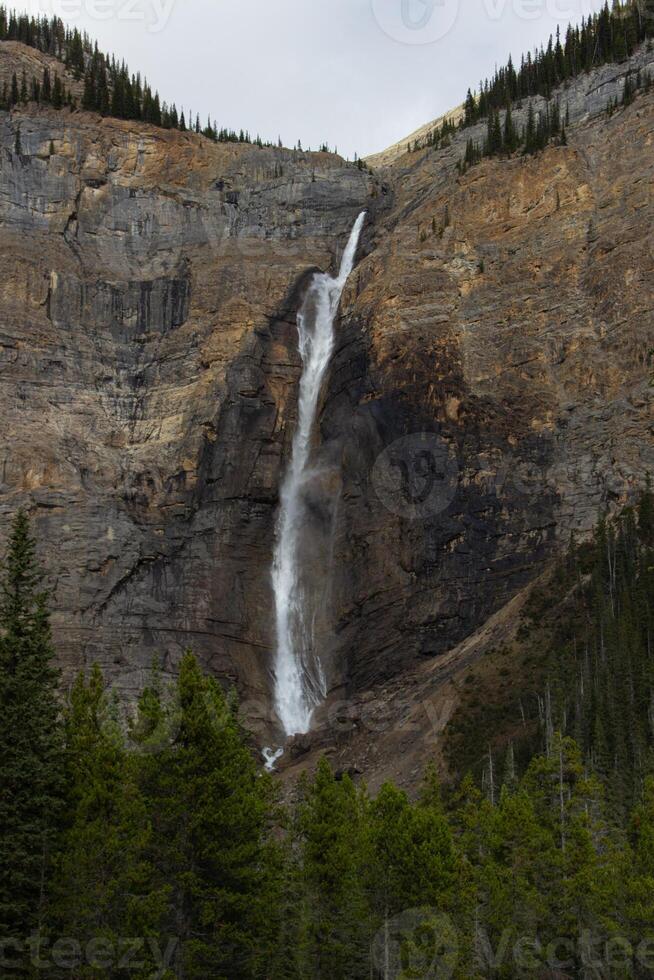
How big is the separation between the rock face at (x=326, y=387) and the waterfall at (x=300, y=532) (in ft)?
3.22

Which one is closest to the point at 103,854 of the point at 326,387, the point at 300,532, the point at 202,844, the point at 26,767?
the point at 202,844

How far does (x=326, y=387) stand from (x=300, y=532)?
12413mm

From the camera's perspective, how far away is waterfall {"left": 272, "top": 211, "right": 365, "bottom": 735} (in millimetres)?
90750

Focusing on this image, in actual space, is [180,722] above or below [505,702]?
below

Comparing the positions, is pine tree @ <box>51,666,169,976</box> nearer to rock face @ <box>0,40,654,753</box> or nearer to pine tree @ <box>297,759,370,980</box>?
pine tree @ <box>297,759,370,980</box>

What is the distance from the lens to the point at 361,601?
91688 mm

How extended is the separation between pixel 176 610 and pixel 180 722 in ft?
170

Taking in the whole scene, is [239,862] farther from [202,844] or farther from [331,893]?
[331,893]

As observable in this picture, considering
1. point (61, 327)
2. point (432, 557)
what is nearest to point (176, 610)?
point (432, 557)

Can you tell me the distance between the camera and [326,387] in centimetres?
10275

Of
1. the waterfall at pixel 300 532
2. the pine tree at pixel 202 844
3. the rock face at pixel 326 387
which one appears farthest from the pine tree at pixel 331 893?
the waterfall at pixel 300 532

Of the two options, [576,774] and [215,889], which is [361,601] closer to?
[576,774]

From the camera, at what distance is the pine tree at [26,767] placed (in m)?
38.5

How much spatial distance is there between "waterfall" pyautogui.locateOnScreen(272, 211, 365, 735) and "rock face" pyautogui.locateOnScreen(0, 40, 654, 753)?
980 millimetres
